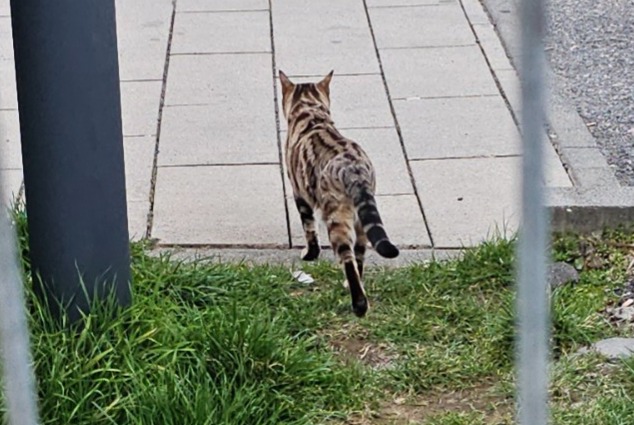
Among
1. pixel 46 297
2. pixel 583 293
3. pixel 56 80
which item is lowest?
pixel 583 293

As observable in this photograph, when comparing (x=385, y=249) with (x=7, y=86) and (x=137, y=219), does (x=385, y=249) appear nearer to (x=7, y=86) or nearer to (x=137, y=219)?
(x=137, y=219)

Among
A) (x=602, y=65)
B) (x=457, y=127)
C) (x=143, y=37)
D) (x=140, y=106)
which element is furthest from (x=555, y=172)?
(x=143, y=37)

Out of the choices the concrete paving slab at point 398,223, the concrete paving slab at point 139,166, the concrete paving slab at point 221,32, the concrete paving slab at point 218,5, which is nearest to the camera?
the concrete paving slab at point 398,223

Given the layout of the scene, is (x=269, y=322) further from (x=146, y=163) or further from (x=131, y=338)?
(x=146, y=163)

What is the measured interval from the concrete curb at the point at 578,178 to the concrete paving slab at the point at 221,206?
1.21 m

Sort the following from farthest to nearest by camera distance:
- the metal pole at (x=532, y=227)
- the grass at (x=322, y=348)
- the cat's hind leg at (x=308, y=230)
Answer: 1. the cat's hind leg at (x=308, y=230)
2. the grass at (x=322, y=348)
3. the metal pole at (x=532, y=227)

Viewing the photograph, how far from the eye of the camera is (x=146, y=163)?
6.35m

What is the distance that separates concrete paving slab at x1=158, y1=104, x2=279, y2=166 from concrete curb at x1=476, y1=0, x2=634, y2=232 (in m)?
1.33

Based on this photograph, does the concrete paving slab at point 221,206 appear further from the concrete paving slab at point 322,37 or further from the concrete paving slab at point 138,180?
the concrete paving slab at point 322,37

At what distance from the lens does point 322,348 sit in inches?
181

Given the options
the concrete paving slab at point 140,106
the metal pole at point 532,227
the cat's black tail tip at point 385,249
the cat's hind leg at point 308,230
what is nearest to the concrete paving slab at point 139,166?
the concrete paving slab at point 140,106

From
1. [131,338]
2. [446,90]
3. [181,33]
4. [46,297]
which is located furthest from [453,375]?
[181,33]

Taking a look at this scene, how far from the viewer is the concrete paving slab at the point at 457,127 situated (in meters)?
6.48

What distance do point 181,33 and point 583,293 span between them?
4175 mm
